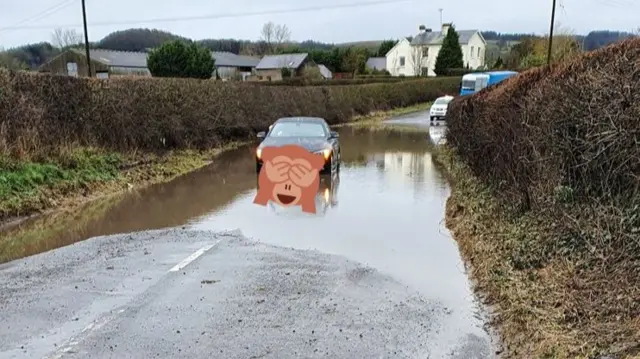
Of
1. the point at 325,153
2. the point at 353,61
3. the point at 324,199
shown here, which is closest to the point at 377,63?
the point at 353,61

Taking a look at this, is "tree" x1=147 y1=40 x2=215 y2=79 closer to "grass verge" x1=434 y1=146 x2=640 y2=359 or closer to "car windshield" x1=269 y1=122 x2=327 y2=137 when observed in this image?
"car windshield" x1=269 y1=122 x2=327 y2=137

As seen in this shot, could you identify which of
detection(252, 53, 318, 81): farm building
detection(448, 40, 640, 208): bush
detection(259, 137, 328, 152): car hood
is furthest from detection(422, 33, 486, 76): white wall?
detection(448, 40, 640, 208): bush

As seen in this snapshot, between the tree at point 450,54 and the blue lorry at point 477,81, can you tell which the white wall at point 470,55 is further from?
the blue lorry at point 477,81

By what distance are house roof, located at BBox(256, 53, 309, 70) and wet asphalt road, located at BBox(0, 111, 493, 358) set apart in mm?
64538

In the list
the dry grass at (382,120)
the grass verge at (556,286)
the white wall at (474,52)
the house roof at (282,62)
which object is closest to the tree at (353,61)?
the house roof at (282,62)

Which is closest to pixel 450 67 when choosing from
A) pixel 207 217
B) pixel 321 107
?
pixel 321 107

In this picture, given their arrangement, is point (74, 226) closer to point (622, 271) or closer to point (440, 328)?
point (440, 328)

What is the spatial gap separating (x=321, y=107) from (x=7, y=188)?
26.2 metres

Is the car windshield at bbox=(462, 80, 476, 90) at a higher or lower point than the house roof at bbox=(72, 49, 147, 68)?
lower

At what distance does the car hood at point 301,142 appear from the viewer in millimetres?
A: 12938

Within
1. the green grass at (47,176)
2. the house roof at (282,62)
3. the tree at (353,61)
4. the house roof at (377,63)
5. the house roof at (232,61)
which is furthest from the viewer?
the house roof at (377,63)

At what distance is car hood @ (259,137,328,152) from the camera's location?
1294cm

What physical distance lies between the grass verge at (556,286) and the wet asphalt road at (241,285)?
32 cm

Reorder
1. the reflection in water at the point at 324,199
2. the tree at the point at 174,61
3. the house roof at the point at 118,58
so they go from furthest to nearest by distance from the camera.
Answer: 1. the house roof at the point at 118,58
2. the tree at the point at 174,61
3. the reflection in water at the point at 324,199
